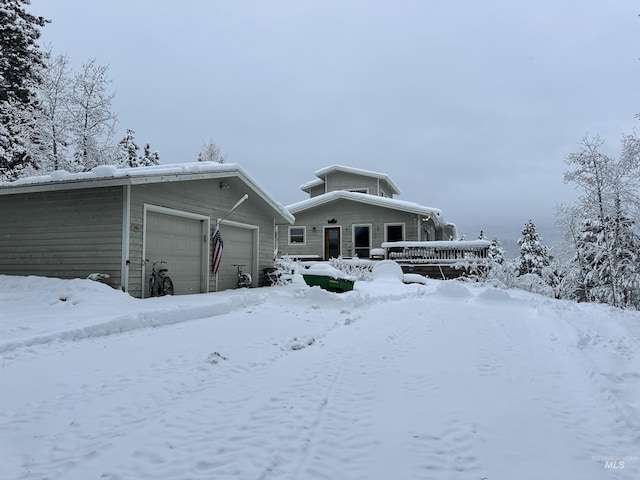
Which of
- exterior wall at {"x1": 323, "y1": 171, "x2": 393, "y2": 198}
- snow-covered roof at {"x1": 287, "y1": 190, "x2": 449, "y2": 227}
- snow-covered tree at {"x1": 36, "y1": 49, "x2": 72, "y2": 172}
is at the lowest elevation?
snow-covered roof at {"x1": 287, "y1": 190, "x2": 449, "y2": 227}

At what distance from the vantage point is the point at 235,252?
43.4 feet

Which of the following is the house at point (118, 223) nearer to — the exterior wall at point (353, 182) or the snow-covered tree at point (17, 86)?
the snow-covered tree at point (17, 86)

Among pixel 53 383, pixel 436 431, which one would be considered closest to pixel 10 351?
pixel 53 383

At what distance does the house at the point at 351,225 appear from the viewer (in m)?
20.6

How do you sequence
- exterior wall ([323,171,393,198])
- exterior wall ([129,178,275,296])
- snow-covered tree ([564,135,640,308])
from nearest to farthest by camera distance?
exterior wall ([129,178,275,296]), snow-covered tree ([564,135,640,308]), exterior wall ([323,171,393,198])

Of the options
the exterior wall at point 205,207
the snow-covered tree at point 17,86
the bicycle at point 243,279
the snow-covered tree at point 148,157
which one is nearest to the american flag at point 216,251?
the exterior wall at point 205,207

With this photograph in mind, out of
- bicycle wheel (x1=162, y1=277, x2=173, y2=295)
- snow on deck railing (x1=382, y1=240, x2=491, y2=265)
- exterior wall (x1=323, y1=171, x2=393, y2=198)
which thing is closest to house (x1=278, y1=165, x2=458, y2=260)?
snow on deck railing (x1=382, y1=240, x2=491, y2=265)

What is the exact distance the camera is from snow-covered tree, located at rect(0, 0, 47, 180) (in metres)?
17.3

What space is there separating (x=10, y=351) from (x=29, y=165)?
17.2 meters

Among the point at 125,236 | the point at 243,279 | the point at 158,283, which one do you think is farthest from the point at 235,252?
the point at 125,236

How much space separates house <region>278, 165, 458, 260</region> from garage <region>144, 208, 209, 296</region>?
10245 millimetres

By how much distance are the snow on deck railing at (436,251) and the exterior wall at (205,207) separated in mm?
6897

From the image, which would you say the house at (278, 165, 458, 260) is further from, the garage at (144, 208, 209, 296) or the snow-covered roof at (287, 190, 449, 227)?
the garage at (144, 208, 209, 296)

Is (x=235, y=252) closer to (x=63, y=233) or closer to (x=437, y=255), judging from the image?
(x=63, y=233)
